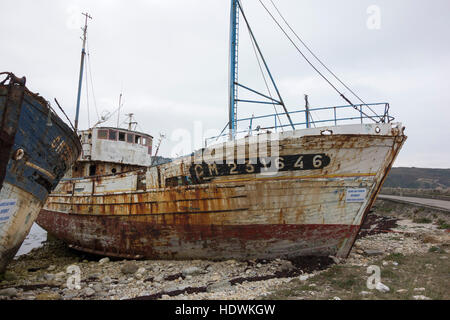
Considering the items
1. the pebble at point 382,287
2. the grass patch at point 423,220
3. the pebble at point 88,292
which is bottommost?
the pebble at point 88,292

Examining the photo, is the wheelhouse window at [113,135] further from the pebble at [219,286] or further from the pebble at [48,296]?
the pebble at [219,286]

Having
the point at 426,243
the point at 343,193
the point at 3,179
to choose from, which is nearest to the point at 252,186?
the point at 343,193

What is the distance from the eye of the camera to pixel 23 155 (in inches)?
243

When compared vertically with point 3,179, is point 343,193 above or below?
below

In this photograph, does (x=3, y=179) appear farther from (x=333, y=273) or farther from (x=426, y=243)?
(x=426, y=243)

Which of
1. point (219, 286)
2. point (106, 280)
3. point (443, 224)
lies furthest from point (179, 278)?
point (443, 224)

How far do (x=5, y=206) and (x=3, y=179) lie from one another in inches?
25.0

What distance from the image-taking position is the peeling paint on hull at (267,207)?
6.61 metres

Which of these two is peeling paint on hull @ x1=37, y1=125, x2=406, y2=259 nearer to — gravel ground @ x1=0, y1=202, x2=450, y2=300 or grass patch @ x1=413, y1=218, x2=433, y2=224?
gravel ground @ x1=0, y1=202, x2=450, y2=300

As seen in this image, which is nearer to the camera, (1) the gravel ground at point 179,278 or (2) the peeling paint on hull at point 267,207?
(1) the gravel ground at point 179,278

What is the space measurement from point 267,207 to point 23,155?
611 centimetres

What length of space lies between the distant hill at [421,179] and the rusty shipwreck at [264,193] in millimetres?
64933

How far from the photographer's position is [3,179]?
5.84 m

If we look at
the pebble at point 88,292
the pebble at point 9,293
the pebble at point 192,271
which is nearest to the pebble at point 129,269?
the pebble at point 88,292
